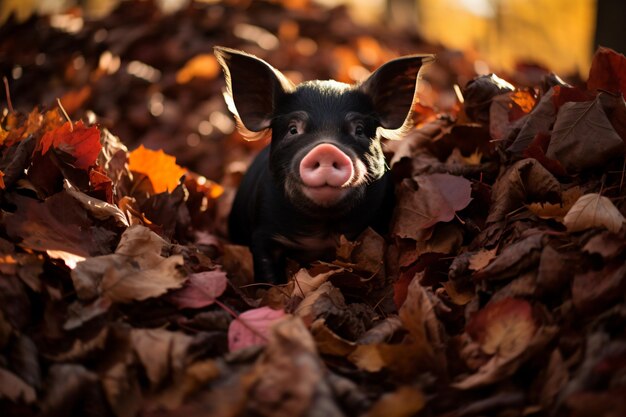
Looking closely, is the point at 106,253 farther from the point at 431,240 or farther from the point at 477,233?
the point at 477,233

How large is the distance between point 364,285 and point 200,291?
2.53 ft

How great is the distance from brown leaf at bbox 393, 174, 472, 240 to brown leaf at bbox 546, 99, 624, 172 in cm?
37

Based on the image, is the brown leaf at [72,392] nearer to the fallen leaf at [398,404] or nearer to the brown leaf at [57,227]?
the brown leaf at [57,227]

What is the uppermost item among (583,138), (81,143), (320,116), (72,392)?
(583,138)

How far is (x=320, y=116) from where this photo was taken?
295cm

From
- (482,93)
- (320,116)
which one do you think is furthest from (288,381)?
(482,93)

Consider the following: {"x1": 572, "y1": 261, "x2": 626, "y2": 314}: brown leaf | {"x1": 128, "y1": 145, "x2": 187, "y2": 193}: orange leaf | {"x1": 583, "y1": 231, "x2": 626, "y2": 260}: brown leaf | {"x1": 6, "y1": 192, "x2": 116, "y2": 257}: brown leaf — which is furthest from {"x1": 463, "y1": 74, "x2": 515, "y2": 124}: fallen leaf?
{"x1": 6, "y1": 192, "x2": 116, "y2": 257}: brown leaf

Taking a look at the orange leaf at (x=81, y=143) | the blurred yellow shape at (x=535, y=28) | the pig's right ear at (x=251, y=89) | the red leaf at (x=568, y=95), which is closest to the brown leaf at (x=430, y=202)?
the red leaf at (x=568, y=95)

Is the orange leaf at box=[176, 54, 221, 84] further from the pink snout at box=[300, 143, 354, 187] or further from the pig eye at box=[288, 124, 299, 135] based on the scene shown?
the pink snout at box=[300, 143, 354, 187]

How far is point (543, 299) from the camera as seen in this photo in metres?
2.12

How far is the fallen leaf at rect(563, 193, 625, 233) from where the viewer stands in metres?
2.13

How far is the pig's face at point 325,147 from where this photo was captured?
2646mm

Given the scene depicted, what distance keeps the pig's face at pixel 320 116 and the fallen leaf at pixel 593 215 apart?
87cm

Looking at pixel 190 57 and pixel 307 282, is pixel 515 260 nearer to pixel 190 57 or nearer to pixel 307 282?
pixel 307 282
